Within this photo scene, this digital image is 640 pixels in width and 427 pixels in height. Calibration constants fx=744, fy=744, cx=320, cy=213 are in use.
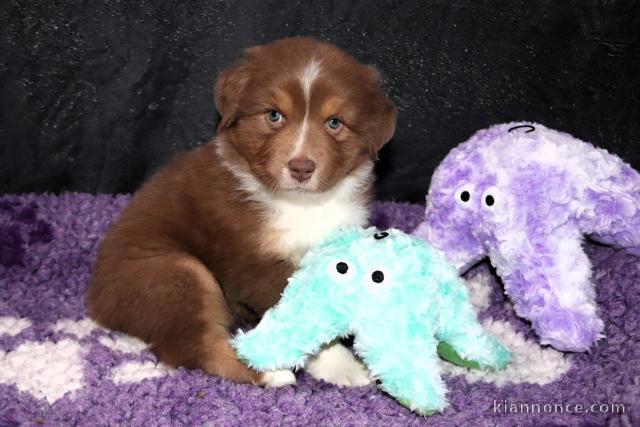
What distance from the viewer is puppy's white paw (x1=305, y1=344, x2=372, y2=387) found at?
355 cm

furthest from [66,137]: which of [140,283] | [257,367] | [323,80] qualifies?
[257,367]

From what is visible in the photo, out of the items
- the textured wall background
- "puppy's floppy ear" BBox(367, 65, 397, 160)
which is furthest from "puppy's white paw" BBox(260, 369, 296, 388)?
the textured wall background

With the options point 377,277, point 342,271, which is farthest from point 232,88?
point 377,277

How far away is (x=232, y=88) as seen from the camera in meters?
3.88

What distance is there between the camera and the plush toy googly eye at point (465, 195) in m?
3.81

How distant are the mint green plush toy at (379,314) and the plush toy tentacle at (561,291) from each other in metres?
0.37

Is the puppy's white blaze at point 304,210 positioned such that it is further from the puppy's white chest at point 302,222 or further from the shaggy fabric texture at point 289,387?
the shaggy fabric texture at point 289,387

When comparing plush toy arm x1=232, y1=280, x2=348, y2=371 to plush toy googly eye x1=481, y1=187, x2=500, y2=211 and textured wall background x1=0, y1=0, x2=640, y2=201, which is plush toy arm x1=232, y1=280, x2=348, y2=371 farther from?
textured wall background x1=0, y1=0, x2=640, y2=201

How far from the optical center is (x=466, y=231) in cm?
395

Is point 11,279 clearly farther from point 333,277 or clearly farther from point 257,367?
point 333,277

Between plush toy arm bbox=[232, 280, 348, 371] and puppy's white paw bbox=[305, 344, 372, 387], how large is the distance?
1.06ft

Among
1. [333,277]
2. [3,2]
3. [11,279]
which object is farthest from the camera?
[3,2]

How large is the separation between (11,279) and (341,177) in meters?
2.20

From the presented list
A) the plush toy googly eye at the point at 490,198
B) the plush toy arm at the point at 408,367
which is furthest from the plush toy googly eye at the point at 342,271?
the plush toy googly eye at the point at 490,198
